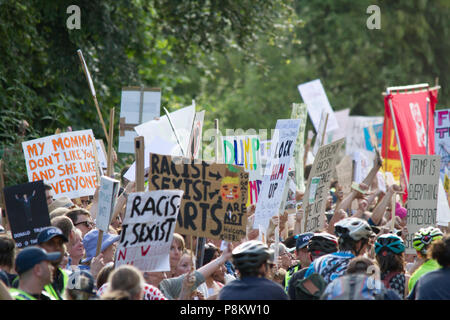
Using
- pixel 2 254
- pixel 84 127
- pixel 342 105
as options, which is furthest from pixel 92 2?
pixel 342 105

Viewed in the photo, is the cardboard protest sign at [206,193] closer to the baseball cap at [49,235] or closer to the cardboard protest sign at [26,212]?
the cardboard protest sign at [26,212]

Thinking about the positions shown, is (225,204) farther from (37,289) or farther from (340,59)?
(340,59)

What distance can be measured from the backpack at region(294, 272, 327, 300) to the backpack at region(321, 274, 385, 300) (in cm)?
45

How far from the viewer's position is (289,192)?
9477mm

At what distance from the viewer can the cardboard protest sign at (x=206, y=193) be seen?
6.41m

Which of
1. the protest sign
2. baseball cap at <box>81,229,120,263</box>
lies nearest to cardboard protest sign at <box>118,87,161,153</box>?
the protest sign

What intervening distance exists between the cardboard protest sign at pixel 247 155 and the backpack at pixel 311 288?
14.9ft

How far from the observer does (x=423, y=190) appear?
340 inches

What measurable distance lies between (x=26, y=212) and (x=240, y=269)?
2.66m

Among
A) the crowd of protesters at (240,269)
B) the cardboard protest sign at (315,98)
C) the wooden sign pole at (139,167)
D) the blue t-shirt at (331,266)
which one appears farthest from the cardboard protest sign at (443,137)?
the wooden sign pole at (139,167)

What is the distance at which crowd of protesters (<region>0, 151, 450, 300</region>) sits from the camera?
4.44m

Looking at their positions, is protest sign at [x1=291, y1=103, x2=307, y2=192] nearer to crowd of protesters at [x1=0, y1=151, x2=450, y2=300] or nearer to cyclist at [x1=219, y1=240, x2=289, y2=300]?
crowd of protesters at [x1=0, y1=151, x2=450, y2=300]

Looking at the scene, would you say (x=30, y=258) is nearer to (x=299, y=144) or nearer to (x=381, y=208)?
(x=381, y=208)

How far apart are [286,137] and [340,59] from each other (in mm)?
21481
